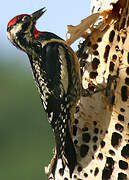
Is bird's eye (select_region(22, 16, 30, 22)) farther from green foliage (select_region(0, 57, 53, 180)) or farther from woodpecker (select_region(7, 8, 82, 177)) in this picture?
green foliage (select_region(0, 57, 53, 180))

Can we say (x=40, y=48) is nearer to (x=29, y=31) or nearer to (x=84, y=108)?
(x=29, y=31)

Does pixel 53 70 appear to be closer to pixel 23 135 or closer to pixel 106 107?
pixel 106 107

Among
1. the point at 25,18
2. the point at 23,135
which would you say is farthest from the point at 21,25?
the point at 23,135

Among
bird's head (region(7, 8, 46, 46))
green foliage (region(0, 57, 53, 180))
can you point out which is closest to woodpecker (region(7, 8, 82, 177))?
bird's head (region(7, 8, 46, 46))

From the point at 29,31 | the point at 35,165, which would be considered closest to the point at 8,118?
the point at 35,165

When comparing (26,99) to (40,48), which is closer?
(40,48)

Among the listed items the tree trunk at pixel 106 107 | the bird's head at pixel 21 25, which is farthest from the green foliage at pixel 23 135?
the tree trunk at pixel 106 107

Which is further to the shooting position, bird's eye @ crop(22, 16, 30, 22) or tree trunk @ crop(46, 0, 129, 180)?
bird's eye @ crop(22, 16, 30, 22)
